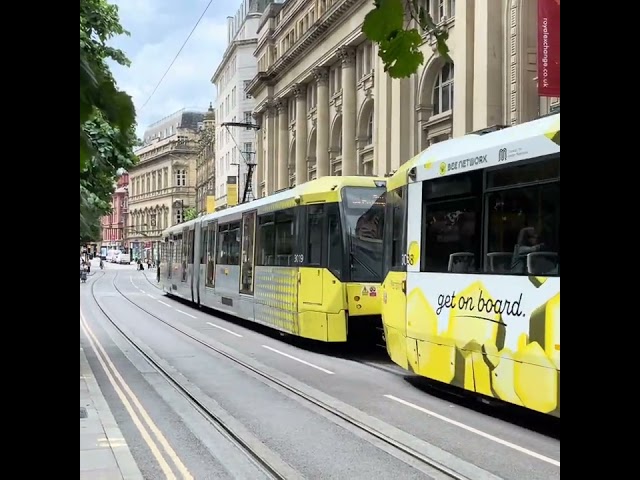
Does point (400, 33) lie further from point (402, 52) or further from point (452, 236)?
point (452, 236)

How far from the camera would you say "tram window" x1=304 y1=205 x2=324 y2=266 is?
1465 cm

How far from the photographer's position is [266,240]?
17609 mm

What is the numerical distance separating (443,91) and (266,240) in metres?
14.0

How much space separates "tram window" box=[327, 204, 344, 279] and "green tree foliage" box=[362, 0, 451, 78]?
11712mm

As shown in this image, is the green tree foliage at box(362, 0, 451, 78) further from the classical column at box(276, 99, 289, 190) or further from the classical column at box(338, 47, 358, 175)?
the classical column at box(276, 99, 289, 190)

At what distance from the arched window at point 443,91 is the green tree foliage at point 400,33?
86.2ft

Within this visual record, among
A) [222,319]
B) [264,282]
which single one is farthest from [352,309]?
[222,319]

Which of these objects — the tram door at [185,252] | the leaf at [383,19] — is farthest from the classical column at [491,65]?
the leaf at [383,19]

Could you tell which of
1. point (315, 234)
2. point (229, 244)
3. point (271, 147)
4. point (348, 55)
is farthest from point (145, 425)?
point (271, 147)

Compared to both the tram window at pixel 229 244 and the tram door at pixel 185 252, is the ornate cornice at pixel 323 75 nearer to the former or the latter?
the tram door at pixel 185 252

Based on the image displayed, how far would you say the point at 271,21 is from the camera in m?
57.7

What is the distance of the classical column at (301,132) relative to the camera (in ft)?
157

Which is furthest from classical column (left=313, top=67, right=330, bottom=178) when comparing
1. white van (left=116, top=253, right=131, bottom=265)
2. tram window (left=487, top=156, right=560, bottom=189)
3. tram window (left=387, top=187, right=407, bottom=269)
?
white van (left=116, top=253, right=131, bottom=265)
